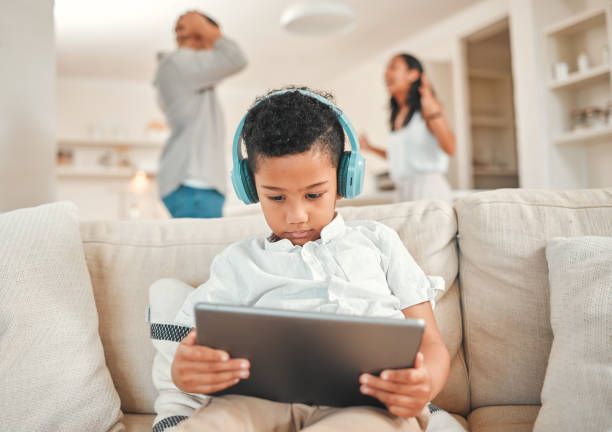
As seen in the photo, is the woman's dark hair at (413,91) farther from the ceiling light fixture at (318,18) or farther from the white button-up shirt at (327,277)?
the white button-up shirt at (327,277)

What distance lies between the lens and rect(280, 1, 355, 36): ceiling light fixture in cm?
323

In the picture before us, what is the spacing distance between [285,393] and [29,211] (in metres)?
0.76

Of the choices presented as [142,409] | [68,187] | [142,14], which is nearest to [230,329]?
[142,409]

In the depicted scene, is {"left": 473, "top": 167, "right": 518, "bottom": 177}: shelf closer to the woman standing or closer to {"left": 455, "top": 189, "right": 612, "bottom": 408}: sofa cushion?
the woman standing

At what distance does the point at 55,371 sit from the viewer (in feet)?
3.18

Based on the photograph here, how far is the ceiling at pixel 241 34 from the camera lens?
13.4ft

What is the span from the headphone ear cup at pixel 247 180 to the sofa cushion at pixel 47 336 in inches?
17.7

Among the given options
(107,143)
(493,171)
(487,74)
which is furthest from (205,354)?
(107,143)

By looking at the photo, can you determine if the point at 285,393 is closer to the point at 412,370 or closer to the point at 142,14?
the point at 412,370

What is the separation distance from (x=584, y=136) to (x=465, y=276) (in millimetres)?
2919

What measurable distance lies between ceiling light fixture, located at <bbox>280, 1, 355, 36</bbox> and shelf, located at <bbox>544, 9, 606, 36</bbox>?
61.0 inches

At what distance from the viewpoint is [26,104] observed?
1568 millimetres

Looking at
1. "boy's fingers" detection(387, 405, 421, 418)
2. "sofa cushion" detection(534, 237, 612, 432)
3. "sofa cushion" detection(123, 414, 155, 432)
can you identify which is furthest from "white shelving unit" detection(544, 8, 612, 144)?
"sofa cushion" detection(123, 414, 155, 432)

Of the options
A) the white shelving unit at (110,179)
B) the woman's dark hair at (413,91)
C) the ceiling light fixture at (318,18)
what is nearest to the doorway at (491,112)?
the ceiling light fixture at (318,18)
